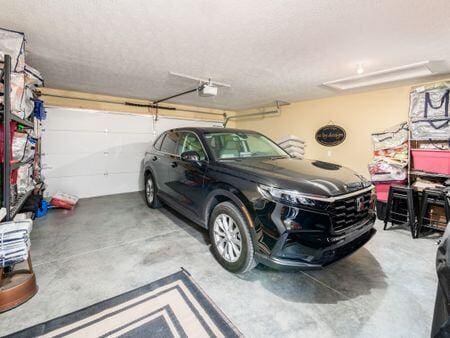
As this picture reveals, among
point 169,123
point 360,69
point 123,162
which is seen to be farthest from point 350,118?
point 123,162

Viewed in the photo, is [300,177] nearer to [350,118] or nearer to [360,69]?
[360,69]

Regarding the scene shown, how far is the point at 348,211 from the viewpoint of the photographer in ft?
6.21

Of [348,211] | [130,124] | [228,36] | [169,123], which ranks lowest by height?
[348,211]

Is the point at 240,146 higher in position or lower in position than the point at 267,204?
higher

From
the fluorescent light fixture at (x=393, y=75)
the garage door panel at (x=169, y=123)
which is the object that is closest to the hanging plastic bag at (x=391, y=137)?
the fluorescent light fixture at (x=393, y=75)

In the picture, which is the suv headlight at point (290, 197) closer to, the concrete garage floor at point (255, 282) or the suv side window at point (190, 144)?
the concrete garage floor at point (255, 282)

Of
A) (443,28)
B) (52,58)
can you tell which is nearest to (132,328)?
(52,58)

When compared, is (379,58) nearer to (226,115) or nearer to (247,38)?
(247,38)

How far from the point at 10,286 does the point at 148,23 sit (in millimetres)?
2546

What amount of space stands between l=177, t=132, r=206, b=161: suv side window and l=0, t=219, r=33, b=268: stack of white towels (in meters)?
1.76

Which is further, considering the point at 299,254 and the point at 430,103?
the point at 430,103

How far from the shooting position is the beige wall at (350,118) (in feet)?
13.8

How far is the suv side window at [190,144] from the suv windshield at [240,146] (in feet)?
0.46

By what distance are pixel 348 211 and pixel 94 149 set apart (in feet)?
18.2
